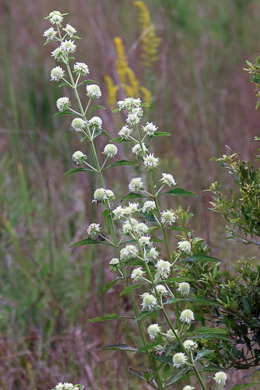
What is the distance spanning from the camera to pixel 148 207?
59.6 inches

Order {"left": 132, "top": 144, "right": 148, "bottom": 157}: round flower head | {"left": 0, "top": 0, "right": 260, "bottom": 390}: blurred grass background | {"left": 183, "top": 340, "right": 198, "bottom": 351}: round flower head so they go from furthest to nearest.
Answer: {"left": 0, "top": 0, "right": 260, "bottom": 390}: blurred grass background
{"left": 132, "top": 144, "right": 148, "bottom": 157}: round flower head
{"left": 183, "top": 340, "right": 198, "bottom": 351}: round flower head

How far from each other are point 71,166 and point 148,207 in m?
3.24

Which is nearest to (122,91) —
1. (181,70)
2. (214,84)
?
(214,84)

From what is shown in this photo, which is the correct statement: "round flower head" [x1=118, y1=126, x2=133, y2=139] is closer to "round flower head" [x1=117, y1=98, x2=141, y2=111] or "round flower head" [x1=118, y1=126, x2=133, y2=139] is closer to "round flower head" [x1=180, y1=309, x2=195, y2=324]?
"round flower head" [x1=117, y1=98, x2=141, y2=111]

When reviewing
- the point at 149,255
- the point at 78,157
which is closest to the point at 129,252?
the point at 149,255

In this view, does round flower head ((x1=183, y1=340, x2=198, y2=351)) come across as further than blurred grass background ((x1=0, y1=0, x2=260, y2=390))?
No

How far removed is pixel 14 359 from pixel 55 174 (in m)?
1.95

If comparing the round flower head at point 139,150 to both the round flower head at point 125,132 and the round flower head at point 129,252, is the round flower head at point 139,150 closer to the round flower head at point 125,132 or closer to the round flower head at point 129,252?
the round flower head at point 125,132

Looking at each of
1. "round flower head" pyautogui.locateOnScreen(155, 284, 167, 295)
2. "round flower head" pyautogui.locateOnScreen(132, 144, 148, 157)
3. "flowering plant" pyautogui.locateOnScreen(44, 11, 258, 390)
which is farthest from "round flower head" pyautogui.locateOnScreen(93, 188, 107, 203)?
"round flower head" pyautogui.locateOnScreen(155, 284, 167, 295)

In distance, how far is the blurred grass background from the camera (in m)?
2.95

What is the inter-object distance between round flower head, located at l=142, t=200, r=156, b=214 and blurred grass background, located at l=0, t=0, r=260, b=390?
1.04 m

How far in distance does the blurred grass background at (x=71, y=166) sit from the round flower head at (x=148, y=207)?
104cm

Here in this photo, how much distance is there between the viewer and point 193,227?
12.2ft

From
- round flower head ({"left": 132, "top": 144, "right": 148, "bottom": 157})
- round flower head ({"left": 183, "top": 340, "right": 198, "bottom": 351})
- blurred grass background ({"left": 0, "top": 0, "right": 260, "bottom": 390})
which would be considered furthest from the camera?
blurred grass background ({"left": 0, "top": 0, "right": 260, "bottom": 390})
